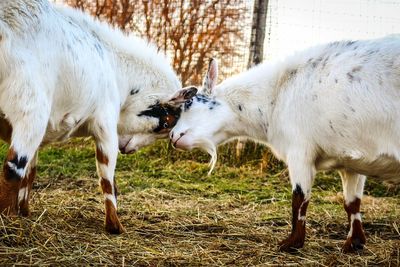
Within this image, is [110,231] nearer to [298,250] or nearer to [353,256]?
[298,250]

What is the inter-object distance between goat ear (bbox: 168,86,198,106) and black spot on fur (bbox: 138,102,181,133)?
0.15 metres

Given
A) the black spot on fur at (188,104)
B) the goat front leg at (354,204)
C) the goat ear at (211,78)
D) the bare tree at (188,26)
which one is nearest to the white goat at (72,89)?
the black spot on fur at (188,104)

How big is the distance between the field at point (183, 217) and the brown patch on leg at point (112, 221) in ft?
0.30

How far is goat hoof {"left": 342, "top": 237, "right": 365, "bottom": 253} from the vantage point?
4.84 meters

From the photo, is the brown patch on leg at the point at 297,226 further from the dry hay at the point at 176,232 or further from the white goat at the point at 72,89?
the white goat at the point at 72,89

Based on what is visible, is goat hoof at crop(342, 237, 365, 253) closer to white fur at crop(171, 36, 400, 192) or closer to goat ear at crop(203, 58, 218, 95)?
white fur at crop(171, 36, 400, 192)

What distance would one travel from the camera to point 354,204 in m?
5.14

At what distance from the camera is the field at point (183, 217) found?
13.8 ft

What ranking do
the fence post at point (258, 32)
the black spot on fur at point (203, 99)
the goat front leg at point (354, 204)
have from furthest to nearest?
the fence post at point (258, 32), the black spot on fur at point (203, 99), the goat front leg at point (354, 204)

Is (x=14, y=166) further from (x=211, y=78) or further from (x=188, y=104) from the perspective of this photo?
(x=211, y=78)

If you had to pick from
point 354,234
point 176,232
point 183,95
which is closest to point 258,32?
point 183,95

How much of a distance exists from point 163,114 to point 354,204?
2.07m

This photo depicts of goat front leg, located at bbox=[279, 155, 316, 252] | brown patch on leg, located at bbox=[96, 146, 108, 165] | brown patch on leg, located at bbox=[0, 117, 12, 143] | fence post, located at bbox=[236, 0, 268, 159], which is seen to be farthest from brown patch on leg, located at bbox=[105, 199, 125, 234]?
fence post, located at bbox=[236, 0, 268, 159]

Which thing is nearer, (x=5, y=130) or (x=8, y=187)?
(x=8, y=187)
